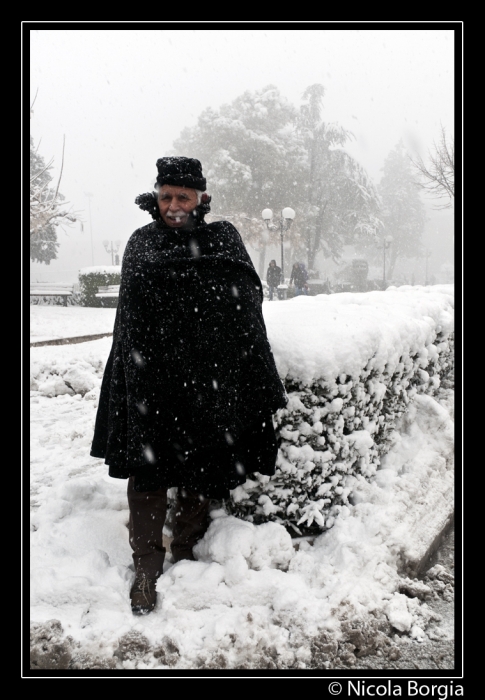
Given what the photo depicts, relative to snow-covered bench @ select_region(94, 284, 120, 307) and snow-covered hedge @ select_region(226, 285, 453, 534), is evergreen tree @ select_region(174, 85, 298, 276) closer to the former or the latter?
snow-covered bench @ select_region(94, 284, 120, 307)

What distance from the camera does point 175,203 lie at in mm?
2260

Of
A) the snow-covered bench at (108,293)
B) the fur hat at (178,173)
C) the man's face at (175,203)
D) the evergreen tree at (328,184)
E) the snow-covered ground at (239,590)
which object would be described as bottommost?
the snow-covered ground at (239,590)

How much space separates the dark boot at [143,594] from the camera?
2.06 metres

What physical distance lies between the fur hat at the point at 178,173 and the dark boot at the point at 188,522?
1.52 meters

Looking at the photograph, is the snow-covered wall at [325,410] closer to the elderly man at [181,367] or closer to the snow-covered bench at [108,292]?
the elderly man at [181,367]

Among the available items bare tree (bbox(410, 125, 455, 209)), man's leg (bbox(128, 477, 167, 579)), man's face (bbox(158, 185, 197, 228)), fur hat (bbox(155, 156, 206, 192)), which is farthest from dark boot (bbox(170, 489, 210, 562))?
bare tree (bbox(410, 125, 455, 209))

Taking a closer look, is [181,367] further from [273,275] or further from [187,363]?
[273,275]

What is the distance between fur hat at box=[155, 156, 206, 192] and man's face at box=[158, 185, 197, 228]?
26 millimetres

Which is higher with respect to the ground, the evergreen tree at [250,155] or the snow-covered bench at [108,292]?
the evergreen tree at [250,155]

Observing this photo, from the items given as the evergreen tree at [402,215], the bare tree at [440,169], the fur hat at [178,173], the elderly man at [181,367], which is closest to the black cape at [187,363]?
the elderly man at [181,367]

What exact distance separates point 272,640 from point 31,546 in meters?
1.31

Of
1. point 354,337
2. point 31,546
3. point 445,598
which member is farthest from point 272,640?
point 354,337

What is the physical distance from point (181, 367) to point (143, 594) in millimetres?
1029

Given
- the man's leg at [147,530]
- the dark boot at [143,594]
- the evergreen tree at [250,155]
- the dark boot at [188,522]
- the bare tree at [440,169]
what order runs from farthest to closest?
the evergreen tree at [250,155]
the bare tree at [440,169]
the dark boot at [188,522]
the man's leg at [147,530]
the dark boot at [143,594]
